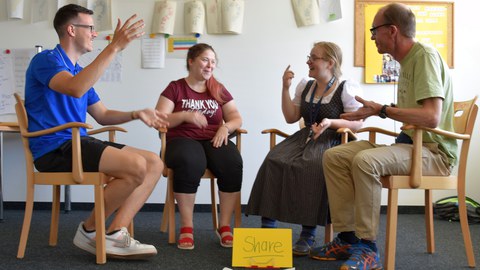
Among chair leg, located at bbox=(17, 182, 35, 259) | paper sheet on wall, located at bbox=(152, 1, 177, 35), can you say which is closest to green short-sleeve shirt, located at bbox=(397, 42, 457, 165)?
chair leg, located at bbox=(17, 182, 35, 259)

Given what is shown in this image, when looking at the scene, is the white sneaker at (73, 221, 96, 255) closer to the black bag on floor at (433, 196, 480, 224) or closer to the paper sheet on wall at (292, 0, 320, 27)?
the paper sheet on wall at (292, 0, 320, 27)

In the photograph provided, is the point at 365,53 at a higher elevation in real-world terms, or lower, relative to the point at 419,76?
higher

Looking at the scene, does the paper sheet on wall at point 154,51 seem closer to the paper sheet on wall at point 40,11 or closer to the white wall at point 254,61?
the white wall at point 254,61

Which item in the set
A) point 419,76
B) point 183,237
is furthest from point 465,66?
point 183,237

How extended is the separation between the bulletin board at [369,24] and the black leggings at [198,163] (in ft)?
5.48

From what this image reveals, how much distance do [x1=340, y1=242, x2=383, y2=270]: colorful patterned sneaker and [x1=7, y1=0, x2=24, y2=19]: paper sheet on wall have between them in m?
3.20

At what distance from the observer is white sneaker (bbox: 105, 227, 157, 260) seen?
2.34 m

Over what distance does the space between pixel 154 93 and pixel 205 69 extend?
1.23 meters

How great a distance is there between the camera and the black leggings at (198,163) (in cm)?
279

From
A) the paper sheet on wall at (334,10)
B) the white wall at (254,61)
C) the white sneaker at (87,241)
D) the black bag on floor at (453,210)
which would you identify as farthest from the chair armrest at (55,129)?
the black bag on floor at (453,210)

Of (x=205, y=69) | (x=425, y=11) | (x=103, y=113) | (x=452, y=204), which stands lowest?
(x=452, y=204)

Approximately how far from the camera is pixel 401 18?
92.6 inches

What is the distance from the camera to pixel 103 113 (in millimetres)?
2746

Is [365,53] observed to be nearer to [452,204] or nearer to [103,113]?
[452,204]
